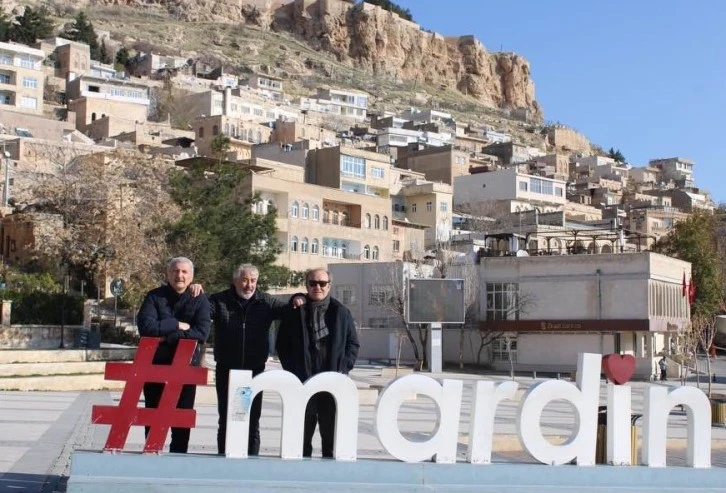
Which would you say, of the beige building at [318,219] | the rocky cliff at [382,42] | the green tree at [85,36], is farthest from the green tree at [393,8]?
the beige building at [318,219]

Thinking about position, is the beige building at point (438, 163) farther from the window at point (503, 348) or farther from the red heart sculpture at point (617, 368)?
the red heart sculpture at point (617, 368)

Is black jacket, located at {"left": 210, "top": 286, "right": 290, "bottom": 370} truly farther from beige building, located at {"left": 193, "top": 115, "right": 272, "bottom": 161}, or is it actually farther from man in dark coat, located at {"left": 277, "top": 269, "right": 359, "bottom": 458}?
beige building, located at {"left": 193, "top": 115, "right": 272, "bottom": 161}

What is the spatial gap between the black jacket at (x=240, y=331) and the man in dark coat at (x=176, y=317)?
22 centimetres

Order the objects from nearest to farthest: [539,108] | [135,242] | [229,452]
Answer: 1. [229,452]
2. [135,242]
3. [539,108]

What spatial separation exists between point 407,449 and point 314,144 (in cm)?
7021

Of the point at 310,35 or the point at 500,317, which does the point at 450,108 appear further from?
the point at 500,317

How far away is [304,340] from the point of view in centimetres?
871

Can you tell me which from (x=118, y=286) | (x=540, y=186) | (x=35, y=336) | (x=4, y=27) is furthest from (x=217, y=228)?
(x=4, y=27)

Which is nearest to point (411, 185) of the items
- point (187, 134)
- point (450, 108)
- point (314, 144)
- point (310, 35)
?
point (314, 144)

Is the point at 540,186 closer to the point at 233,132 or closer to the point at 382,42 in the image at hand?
the point at 233,132

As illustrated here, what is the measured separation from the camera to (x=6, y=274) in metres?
37.8

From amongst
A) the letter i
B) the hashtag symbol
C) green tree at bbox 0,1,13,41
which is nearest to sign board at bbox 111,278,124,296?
the hashtag symbol

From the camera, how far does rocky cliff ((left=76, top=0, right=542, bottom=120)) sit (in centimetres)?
16588

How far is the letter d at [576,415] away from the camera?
8680 mm
